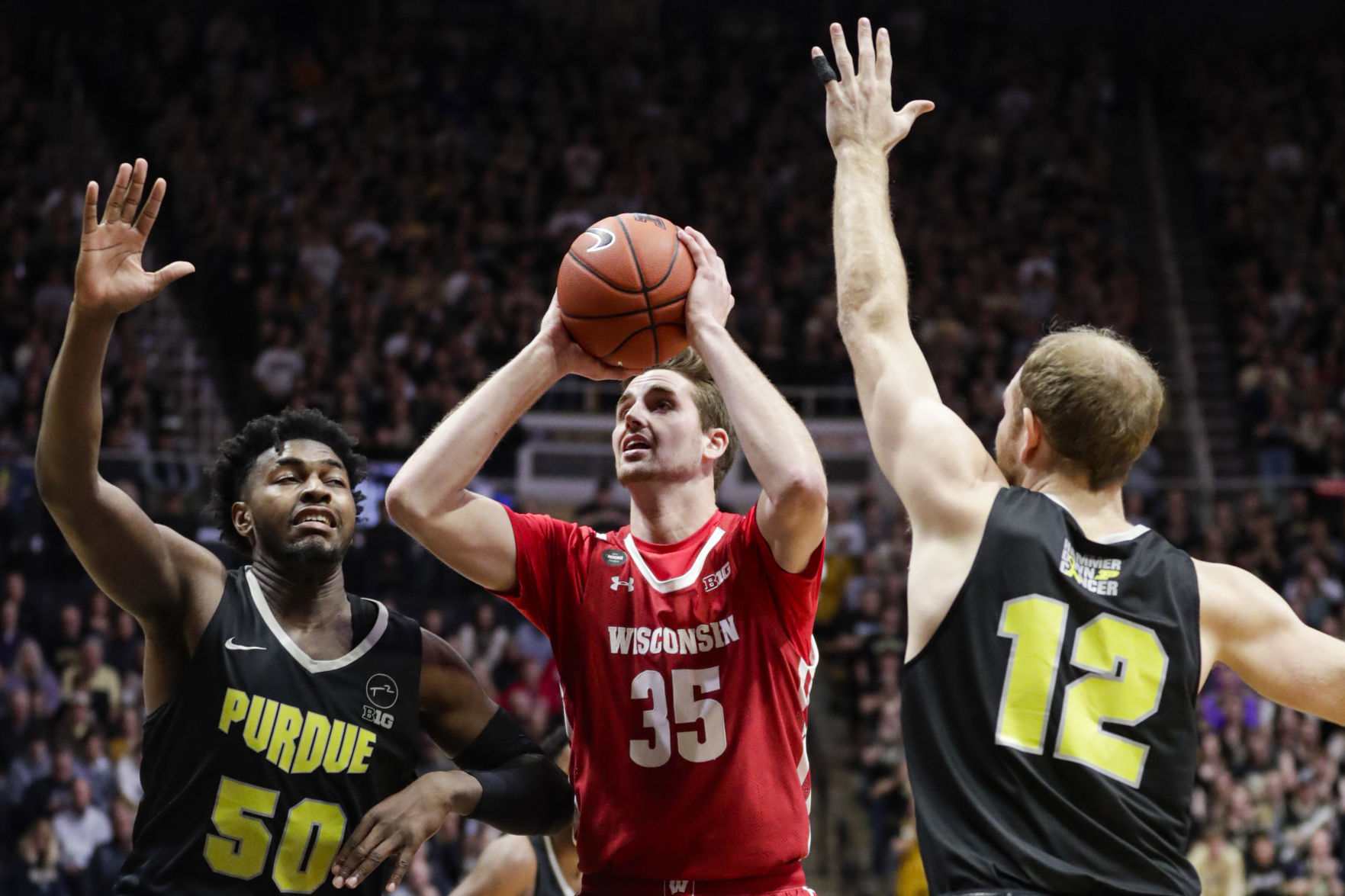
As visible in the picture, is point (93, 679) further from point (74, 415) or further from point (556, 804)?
point (74, 415)

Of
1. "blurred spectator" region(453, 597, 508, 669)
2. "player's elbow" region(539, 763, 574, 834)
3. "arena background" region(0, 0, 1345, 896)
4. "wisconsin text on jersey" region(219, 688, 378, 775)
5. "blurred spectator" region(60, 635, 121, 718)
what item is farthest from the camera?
"blurred spectator" region(453, 597, 508, 669)

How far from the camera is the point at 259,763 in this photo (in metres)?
4.12

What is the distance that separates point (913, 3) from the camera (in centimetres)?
2202

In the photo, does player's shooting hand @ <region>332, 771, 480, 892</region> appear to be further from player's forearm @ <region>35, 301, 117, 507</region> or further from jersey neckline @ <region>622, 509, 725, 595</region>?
player's forearm @ <region>35, 301, 117, 507</region>

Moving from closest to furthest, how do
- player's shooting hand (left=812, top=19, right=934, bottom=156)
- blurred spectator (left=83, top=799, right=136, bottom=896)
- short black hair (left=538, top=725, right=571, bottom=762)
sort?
player's shooting hand (left=812, top=19, right=934, bottom=156) → short black hair (left=538, top=725, right=571, bottom=762) → blurred spectator (left=83, top=799, right=136, bottom=896)

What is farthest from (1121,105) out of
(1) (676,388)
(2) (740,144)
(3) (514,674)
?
(1) (676,388)

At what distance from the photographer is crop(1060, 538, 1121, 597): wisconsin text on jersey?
3.12m

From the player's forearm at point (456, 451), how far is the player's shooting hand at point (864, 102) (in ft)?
4.02

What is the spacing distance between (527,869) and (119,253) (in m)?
2.88

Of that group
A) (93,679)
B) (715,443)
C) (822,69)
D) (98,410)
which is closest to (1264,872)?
(93,679)

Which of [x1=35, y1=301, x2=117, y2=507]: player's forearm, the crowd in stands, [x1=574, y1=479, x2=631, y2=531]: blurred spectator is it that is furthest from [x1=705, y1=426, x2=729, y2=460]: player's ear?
the crowd in stands

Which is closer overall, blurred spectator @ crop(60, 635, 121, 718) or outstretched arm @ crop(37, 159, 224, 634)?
outstretched arm @ crop(37, 159, 224, 634)

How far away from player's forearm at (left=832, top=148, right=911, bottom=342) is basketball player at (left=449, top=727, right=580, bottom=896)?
9.19 feet

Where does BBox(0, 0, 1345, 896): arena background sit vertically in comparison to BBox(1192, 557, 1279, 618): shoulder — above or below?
above
